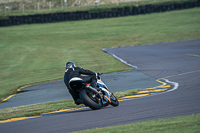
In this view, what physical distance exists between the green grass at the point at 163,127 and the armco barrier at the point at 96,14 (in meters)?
41.8

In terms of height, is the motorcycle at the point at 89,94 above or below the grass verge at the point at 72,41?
above

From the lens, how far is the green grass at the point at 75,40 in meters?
20.5

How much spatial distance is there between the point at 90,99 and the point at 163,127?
295 centimetres

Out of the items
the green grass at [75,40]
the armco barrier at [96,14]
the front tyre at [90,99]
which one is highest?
the armco barrier at [96,14]

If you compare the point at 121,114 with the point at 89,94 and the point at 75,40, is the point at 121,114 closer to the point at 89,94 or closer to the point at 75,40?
the point at 89,94

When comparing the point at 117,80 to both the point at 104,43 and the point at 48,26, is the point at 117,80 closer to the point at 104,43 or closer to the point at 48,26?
the point at 104,43

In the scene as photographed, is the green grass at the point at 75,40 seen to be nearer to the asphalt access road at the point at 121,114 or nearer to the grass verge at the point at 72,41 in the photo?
the grass verge at the point at 72,41

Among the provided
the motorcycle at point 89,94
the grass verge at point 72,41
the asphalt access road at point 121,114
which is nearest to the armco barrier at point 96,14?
the grass verge at point 72,41

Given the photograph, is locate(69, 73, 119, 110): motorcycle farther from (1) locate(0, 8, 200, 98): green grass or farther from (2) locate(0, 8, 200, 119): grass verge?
(1) locate(0, 8, 200, 98): green grass

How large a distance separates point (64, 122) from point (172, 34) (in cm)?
2931

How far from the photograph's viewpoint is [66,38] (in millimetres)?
39094

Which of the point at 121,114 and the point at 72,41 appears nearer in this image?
the point at 121,114

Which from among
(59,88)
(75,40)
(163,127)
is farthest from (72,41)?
(163,127)

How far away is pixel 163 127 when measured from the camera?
609 centimetres
